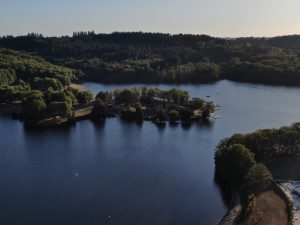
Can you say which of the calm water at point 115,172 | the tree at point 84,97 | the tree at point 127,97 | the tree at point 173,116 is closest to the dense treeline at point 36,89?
the tree at point 84,97

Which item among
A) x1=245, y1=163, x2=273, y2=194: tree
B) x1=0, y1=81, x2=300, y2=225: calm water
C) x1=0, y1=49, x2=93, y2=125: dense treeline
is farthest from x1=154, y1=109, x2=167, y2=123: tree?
x1=245, y1=163, x2=273, y2=194: tree

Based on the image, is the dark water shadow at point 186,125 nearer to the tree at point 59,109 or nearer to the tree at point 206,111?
the tree at point 206,111

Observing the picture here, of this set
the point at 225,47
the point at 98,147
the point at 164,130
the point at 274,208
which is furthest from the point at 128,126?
the point at 225,47

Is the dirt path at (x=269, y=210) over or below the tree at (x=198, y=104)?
below

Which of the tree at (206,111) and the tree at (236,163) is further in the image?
the tree at (206,111)

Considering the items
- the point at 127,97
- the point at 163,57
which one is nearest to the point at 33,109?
the point at 127,97

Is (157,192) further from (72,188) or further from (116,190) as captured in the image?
(72,188)
